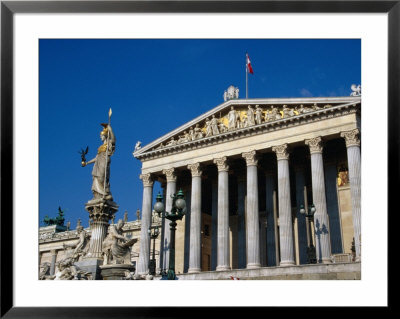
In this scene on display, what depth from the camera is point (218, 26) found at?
13.0 m

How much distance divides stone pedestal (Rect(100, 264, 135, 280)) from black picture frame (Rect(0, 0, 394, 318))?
5876 mm

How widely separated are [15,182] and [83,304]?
3.34 metres

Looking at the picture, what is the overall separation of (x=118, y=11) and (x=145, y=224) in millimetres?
34974

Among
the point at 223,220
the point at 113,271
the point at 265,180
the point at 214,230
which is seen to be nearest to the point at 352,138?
the point at 265,180

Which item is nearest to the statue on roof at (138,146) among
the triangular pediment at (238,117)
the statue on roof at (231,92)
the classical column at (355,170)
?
the triangular pediment at (238,117)

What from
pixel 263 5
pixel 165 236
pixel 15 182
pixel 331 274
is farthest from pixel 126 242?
pixel 165 236

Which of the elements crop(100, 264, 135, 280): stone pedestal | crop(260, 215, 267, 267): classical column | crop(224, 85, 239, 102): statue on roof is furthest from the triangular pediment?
crop(100, 264, 135, 280): stone pedestal

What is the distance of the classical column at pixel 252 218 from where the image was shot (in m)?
38.9

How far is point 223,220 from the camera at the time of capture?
Answer: 137 ft

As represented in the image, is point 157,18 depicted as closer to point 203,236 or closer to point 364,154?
point 364,154

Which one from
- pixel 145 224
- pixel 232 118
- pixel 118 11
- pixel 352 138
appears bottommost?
pixel 145 224

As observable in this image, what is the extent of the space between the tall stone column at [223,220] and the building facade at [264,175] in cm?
8

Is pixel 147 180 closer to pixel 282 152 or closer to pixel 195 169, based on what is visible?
pixel 195 169

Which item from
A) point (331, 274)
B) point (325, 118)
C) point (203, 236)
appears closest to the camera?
point (331, 274)
